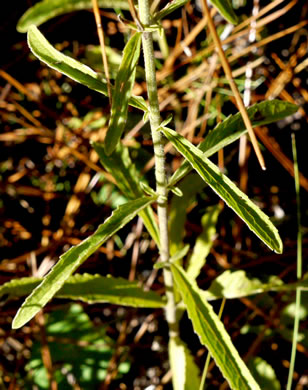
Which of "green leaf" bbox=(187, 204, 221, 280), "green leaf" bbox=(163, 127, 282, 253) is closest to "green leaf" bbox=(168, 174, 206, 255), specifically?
"green leaf" bbox=(187, 204, 221, 280)

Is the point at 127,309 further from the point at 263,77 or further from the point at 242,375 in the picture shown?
the point at 263,77

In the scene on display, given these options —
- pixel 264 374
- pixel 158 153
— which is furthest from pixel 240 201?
pixel 264 374

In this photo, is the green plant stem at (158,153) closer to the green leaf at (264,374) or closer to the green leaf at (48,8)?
the green leaf at (264,374)

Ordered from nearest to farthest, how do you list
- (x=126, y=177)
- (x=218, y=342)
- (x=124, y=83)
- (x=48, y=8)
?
(x=124, y=83), (x=218, y=342), (x=126, y=177), (x=48, y=8)

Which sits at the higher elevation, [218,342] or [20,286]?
[20,286]

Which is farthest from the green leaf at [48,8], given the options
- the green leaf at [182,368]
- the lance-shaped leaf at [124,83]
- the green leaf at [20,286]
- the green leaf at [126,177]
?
the green leaf at [182,368]

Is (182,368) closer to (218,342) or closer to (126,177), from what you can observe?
(218,342)

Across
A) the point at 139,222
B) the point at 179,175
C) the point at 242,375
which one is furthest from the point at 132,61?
the point at 139,222
